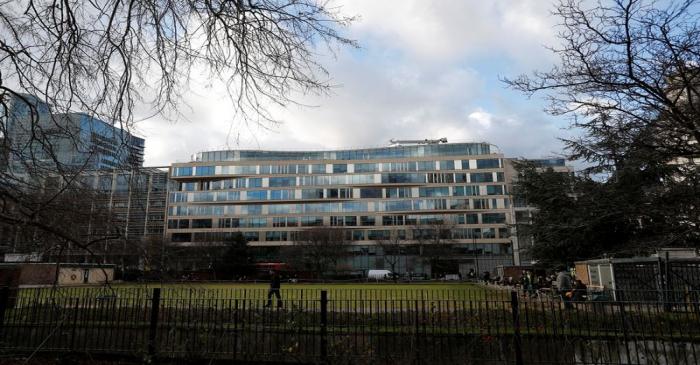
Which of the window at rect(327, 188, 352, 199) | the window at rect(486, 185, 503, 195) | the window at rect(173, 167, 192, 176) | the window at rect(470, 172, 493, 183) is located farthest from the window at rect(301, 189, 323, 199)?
the window at rect(486, 185, 503, 195)

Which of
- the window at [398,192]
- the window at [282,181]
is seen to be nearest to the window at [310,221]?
the window at [282,181]

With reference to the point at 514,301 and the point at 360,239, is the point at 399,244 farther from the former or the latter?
the point at 514,301

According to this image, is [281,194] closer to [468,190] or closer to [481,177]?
[468,190]

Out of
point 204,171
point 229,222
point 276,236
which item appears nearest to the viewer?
point 276,236

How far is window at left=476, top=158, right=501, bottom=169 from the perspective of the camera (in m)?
90.5

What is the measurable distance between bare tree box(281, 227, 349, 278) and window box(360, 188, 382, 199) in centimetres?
1232

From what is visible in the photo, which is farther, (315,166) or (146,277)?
(315,166)

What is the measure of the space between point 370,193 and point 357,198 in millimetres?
2663

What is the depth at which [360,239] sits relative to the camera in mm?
90125

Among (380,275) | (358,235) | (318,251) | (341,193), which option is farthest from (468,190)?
(318,251)

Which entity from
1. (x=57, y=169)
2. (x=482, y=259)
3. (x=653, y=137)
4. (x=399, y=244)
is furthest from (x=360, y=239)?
(x=57, y=169)

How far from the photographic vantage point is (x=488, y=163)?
9075 cm

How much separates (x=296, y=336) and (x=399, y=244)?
2949 inches

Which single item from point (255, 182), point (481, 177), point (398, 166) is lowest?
point (481, 177)
